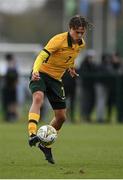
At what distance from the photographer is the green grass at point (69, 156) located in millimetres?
12875

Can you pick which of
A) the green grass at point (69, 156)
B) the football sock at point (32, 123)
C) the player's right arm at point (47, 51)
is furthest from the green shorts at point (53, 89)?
the green grass at point (69, 156)

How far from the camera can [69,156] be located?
633 inches

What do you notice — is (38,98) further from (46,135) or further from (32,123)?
(46,135)

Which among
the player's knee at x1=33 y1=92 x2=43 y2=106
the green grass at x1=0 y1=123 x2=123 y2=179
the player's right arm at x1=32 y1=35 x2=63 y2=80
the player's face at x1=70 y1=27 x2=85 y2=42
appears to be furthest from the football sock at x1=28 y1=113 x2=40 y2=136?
the player's face at x1=70 y1=27 x2=85 y2=42

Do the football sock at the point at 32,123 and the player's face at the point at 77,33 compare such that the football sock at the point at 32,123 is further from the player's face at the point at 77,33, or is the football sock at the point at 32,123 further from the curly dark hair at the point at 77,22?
the curly dark hair at the point at 77,22

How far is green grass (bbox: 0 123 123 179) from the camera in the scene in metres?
12.9

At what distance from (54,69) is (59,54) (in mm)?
267

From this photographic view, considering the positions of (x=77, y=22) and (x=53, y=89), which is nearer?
(x=77, y=22)

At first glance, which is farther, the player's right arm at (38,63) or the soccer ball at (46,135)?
the player's right arm at (38,63)

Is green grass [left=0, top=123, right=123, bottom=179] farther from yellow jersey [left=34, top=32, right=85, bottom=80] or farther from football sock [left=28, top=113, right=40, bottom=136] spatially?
yellow jersey [left=34, top=32, right=85, bottom=80]

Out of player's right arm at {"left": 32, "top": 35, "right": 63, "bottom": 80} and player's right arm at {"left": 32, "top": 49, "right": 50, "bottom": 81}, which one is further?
player's right arm at {"left": 32, "top": 35, "right": 63, "bottom": 80}

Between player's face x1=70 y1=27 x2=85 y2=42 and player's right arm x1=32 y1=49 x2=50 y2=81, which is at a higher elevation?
player's face x1=70 y1=27 x2=85 y2=42

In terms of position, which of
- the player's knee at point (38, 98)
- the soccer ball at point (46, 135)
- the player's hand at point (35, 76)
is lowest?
the soccer ball at point (46, 135)

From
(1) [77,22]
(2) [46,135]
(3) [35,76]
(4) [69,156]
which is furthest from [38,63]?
(4) [69,156]
